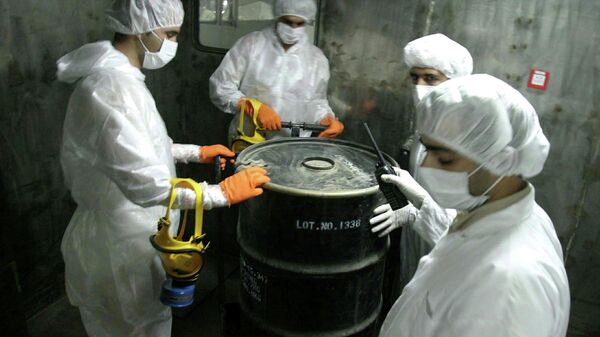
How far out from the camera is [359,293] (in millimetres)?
1432

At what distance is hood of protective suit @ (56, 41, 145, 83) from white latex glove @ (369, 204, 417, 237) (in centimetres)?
88

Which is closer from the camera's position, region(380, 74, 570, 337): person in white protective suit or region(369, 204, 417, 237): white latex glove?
region(380, 74, 570, 337): person in white protective suit

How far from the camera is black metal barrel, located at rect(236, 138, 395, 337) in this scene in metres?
1.28

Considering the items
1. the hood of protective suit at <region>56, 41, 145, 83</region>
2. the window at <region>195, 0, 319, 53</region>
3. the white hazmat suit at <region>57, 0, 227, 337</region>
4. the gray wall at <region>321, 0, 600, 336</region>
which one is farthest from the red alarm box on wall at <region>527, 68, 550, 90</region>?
the hood of protective suit at <region>56, 41, 145, 83</region>

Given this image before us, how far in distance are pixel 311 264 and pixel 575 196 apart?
1409 mm

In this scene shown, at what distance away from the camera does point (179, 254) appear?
4.18 ft

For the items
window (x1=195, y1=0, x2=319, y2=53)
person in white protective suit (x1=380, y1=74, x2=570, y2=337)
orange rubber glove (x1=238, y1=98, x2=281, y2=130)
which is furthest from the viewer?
window (x1=195, y1=0, x2=319, y2=53)

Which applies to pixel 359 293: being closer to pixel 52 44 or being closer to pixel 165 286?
pixel 165 286

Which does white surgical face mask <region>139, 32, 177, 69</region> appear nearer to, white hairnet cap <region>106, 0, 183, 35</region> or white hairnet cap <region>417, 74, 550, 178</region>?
white hairnet cap <region>106, 0, 183, 35</region>

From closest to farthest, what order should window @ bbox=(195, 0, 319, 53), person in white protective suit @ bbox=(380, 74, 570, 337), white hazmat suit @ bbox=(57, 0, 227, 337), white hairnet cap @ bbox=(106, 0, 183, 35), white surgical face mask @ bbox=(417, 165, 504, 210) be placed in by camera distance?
person in white protective suit @ bbox=(380, 74, 570, 337) → white surgical face mask @ bbox=(417, 165, 504, 210) → white hazmat suit @ bbox=(57, 0, 227, 337) → white hairnet cap @ bbox=(106, 0, 183, 35) → window @ bbox=(195, 0, 319, 53)

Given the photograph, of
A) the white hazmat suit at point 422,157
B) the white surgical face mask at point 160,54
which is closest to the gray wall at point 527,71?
the white hazmat suit at point 422,157


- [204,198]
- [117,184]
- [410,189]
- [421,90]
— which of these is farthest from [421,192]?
[117,184]

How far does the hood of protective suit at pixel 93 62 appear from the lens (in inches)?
50.4

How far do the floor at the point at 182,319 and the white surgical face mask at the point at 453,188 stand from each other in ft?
4.05
